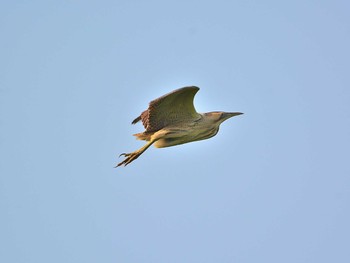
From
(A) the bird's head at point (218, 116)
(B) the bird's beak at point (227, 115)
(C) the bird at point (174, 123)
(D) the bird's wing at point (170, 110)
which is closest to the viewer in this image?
(D) the bird's wing at point (170, 110)

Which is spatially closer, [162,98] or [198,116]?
[162,98]

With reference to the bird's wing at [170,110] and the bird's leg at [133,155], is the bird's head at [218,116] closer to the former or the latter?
the bird's wing at [170,110]

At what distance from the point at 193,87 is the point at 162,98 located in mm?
526

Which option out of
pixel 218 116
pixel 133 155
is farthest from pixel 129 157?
pixel 218 116

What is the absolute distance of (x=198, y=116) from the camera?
13.4 metres

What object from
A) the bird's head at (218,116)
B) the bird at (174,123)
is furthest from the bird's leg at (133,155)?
the bird's head at (218,116)

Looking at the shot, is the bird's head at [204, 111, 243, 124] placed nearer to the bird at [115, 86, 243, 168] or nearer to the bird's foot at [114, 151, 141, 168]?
the bird at [115, 86, 243, 168]

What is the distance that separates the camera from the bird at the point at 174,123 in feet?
41.4

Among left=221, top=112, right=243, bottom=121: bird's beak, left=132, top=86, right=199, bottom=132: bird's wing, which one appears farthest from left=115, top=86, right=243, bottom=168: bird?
left=221, top=112, right=243, bottom=121: bird's beak

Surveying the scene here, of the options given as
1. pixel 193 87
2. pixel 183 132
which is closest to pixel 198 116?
pixel 183 132

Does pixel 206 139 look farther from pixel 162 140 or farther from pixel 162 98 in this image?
pixel 162 98

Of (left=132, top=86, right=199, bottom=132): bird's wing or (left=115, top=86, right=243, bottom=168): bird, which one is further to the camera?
(left=115, top=86, right=243, bottom=168): bird

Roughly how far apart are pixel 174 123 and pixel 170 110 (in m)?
0.34

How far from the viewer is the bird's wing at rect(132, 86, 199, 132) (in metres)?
12.3
